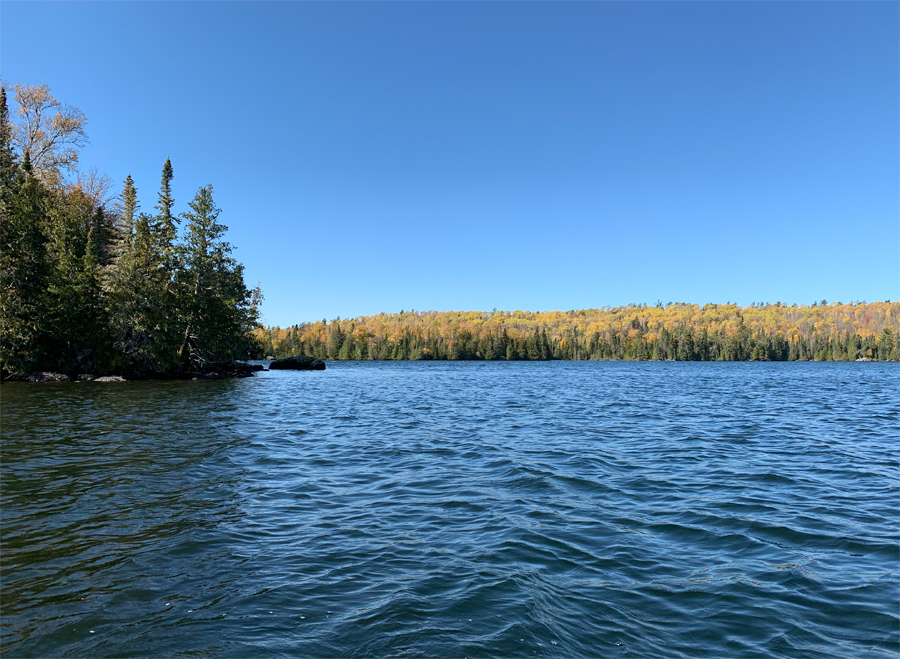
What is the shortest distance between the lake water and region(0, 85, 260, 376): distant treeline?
32.6 m

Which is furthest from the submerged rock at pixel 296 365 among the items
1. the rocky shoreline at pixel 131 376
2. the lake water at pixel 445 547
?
the lake water at pixel 445 547

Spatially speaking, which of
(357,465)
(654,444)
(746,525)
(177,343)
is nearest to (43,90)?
(177,343)

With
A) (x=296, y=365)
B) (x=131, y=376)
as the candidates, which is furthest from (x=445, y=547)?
(x=296, y=365)

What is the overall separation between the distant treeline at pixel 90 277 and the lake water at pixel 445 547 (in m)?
32.6

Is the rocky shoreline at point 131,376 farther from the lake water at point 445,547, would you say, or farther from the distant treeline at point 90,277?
the lake water at point 445,547

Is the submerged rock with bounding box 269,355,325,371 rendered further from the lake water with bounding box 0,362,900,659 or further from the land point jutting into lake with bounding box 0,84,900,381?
the lake water with bounding box 0,362,900,659

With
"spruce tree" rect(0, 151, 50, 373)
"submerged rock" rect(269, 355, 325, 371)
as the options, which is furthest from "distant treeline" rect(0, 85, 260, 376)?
"submerged rock" rect(269, 355, 325, 371)

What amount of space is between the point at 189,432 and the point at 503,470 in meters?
12.5

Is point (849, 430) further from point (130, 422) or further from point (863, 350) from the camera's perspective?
point (863, 350)

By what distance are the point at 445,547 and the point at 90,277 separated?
51.8m

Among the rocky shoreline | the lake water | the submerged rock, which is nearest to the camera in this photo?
the lake water

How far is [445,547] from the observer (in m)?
8.23

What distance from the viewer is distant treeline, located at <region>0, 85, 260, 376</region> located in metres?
43.6

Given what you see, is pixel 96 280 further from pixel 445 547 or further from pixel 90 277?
pixel 445 547
